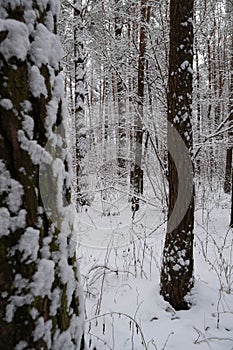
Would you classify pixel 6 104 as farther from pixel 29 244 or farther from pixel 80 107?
pixel 80 107

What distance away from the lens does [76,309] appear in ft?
3.67

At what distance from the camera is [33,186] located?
0.92 meters

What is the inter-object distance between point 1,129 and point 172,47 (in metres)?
2.25

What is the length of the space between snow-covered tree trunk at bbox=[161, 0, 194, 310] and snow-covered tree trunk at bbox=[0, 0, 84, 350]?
1.74m

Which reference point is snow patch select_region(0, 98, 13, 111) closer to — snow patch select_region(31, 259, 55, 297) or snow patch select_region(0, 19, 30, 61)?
snow patch select_region(0, 19, 30, 61)

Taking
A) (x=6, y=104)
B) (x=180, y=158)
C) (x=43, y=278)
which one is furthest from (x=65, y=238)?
(x=180, y=158)

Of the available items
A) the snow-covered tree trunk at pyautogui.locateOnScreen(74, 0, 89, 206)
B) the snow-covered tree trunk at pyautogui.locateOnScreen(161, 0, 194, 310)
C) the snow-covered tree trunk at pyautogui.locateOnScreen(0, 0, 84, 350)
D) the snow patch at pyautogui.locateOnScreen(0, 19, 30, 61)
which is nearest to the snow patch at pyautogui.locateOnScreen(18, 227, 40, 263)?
the snow-covered tree trunk at pyautogui.locateOnScreen(0, 0, 84, 350)

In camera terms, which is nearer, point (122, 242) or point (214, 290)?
point (214, 290)

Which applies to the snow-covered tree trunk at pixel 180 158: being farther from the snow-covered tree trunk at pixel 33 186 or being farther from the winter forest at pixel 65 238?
the snow-covered tree trunk at pixel 33 186

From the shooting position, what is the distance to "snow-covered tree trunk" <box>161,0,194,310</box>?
254 centimetres

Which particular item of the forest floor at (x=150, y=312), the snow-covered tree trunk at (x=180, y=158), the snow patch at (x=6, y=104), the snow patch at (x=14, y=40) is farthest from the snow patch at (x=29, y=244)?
the snow-covered tree trunk at (x=180, y=158)

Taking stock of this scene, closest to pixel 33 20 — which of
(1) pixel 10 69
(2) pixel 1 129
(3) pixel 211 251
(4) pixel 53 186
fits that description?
(1) pixel 10 69

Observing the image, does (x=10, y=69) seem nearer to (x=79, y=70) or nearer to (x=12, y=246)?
(x=12, y=246)

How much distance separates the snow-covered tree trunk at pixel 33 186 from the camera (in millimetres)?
842
